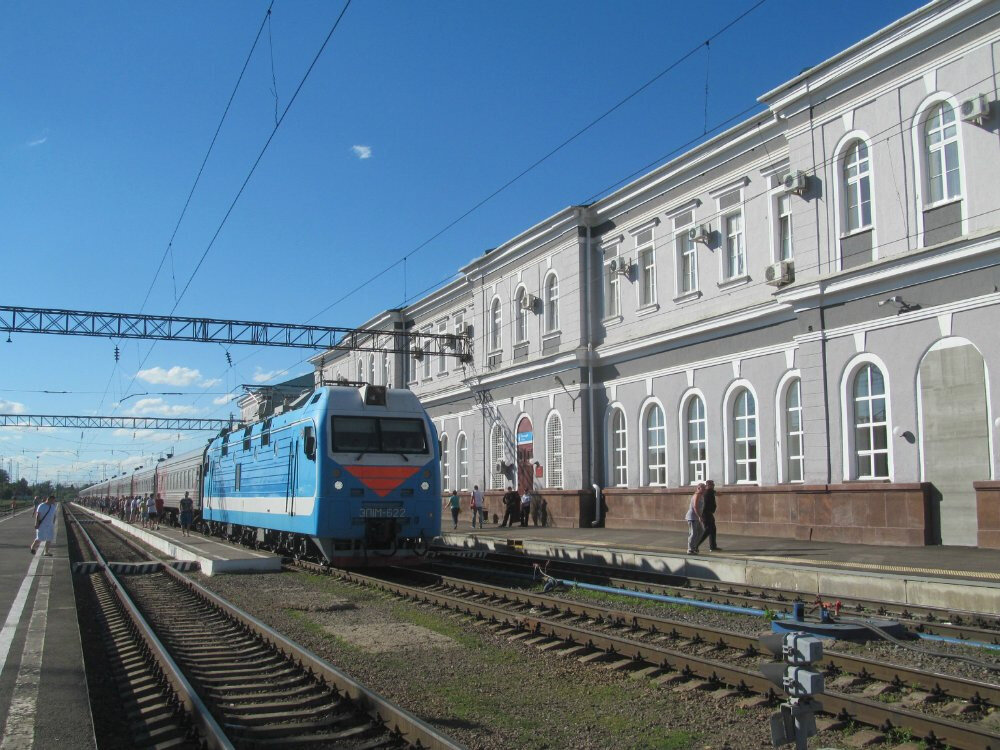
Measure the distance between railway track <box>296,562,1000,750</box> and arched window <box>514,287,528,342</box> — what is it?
66.3 feet

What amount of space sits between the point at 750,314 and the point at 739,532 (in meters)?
5.36

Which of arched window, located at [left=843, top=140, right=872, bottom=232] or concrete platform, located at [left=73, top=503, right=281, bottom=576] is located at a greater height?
arched window, located at [left=843, top=140, right=872, bottom=232]

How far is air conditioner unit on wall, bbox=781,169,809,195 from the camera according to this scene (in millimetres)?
20172

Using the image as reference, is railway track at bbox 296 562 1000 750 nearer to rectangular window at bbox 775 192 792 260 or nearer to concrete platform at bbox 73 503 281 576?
concrete platform at bbox 73 503 281 576

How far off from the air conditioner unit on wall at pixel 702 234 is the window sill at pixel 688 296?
136 cm

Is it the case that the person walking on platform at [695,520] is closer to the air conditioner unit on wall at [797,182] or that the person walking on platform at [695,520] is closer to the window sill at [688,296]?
the air conditioner unit on wall at [797,182]

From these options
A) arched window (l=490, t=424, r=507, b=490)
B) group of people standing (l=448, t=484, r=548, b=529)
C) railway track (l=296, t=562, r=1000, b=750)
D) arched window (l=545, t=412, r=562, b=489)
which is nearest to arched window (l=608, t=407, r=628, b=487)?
arched window (l=545, t=412, r=562, b=489)

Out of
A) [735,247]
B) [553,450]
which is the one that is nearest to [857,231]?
[735,247]

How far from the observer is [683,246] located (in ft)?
82.6

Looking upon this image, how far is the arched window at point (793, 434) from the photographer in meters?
21.0

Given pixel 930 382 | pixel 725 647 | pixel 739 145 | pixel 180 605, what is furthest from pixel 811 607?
pixel 739 145

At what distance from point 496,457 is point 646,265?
11.5 m

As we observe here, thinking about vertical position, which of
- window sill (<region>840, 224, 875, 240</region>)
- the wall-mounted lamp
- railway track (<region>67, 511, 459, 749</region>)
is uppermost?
window sill (<region>840, 224, 875, 240</region>)

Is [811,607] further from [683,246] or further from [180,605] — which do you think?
[683,246]
